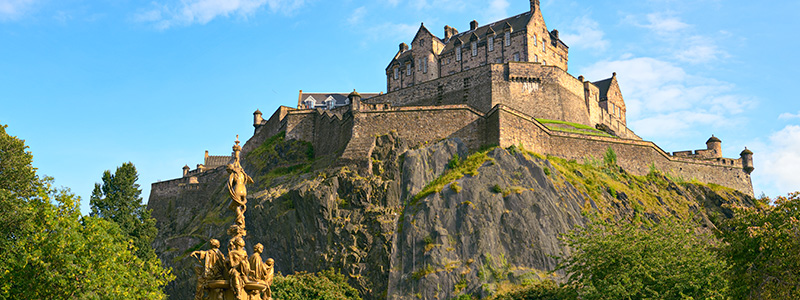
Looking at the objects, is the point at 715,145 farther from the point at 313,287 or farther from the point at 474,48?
the point at 313,287

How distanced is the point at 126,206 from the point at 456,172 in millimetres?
25792

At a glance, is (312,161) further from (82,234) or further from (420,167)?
(82,234)

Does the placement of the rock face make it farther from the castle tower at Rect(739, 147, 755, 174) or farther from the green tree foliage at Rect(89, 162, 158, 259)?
the castle tower at Rect(739, 147, 755, 174)

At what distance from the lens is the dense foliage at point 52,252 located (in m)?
27.5

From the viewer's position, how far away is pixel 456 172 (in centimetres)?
5616

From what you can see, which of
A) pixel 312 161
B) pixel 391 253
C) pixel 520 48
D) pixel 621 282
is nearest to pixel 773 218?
pixel 621 282

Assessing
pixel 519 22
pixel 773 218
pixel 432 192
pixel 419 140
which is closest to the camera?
pixel 773 218

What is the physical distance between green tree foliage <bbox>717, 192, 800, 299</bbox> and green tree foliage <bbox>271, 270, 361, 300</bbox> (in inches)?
1112

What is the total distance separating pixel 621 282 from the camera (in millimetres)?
33562

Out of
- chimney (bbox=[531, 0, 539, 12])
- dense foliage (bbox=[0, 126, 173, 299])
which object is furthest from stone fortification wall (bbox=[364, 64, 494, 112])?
dense foliage (bbox=[0, 126, 173, 299])

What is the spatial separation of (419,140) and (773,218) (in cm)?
3771

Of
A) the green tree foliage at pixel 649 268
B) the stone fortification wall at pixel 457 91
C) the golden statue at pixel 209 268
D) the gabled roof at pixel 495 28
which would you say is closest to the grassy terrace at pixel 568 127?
the stone fortification wall at pixel 457 91

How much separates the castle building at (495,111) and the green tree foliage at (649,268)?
75.1 ft

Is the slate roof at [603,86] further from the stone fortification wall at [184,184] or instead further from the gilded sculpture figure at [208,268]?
the gilded sculpture figure at [208,268]
